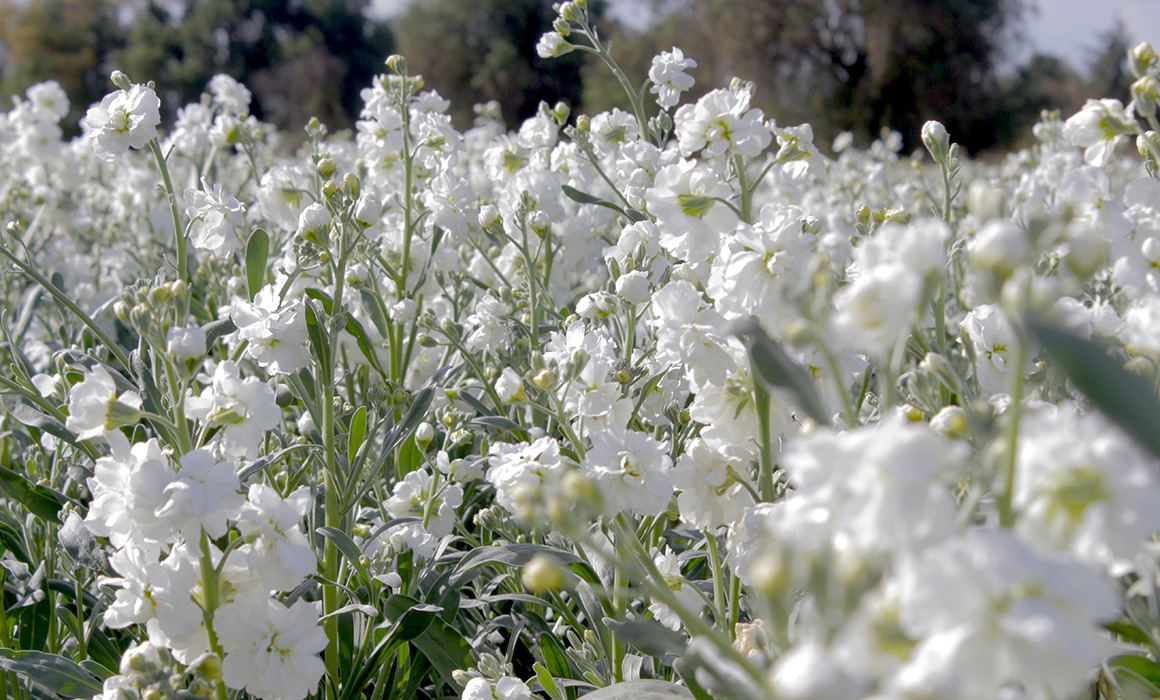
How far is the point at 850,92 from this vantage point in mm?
19328

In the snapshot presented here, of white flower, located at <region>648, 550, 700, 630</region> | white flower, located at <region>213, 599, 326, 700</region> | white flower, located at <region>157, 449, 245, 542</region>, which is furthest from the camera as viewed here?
white flower, located at <region>648, 550, 700, 630</region>

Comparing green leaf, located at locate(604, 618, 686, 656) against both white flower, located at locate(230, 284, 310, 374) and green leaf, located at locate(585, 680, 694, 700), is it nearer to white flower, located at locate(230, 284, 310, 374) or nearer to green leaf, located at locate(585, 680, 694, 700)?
green leaf, located at locate(585, 680, 694, 700)

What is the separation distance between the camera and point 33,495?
1438mm

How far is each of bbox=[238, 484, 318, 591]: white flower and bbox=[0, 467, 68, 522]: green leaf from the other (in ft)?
1.88

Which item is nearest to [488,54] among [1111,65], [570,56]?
[570,56]

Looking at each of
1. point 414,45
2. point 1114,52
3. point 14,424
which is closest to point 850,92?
point 414,45

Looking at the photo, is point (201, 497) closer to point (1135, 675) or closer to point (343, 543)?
point (343, 543)

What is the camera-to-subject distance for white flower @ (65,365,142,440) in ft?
3.31


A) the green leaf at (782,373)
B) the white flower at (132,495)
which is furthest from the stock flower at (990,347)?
the white flower at (132,495)

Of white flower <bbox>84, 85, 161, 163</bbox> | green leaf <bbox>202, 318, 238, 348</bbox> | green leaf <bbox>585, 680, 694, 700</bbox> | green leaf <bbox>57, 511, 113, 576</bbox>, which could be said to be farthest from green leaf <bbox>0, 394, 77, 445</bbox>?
green leaf <bbox>585, 680, 694, 700</bbox>

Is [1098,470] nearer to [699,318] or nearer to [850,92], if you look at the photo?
[699,318]

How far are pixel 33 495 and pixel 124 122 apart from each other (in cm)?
72

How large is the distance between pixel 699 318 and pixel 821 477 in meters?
0.60

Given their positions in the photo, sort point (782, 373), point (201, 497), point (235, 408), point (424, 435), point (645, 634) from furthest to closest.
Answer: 1. point (424, 435)
2. point (235, 408)
3. point (201, 497)
4. point (645, 634)
5. point (782, 373)
